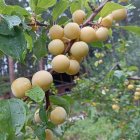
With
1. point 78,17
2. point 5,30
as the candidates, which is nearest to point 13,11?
point 5,30

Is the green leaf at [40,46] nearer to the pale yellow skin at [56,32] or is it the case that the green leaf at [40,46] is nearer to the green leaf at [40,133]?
the pale yellow skin at [56,32]

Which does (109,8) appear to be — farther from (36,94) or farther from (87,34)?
(36,94)

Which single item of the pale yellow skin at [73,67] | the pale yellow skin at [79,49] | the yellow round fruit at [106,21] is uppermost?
the yellow round fruit at [106,21]

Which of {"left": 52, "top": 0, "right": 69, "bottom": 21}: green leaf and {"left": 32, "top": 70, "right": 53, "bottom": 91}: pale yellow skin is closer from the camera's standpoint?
{"left": 32, "top": 70, "right": 53, "bottom": 91}: pale yellow skin

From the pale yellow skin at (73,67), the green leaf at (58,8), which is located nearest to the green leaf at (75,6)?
the green leaf at (58,8)

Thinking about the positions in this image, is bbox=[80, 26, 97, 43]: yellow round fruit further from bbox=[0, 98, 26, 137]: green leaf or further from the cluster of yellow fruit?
bbox=[0, 98, 26, 137]: green leaf

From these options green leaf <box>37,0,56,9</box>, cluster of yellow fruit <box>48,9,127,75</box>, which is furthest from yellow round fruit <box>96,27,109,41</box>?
green leaf <box>37,0,56,9</box>

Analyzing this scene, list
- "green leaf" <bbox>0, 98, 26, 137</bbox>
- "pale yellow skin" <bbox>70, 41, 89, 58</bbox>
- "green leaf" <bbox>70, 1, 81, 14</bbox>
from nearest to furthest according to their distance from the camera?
"green leaf" <bbox>0, 98, 26, 137</bbox> < "pale yellow skin" <bbox>70, 41, 89, 58</bbox> < "green leaf" <bbox>70, 1, 81, 14</bbox>
